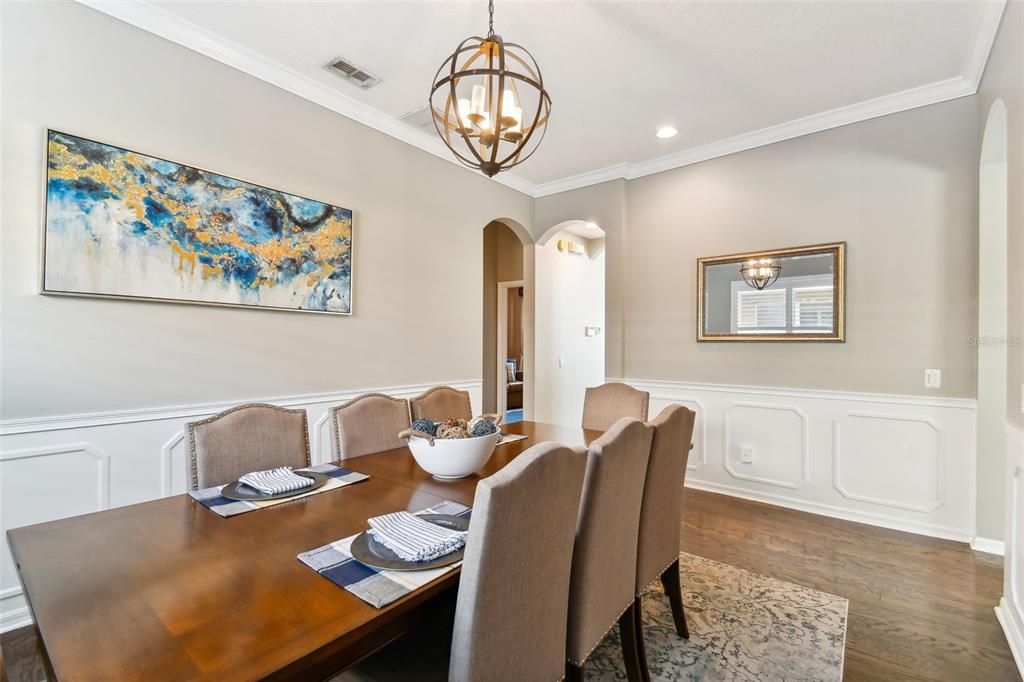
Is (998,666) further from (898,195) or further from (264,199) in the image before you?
(264,199)

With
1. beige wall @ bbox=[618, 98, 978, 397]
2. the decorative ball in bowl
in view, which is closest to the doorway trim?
beige wall @ bbox=[618, 98, 978, 397]

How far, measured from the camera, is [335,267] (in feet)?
9.91


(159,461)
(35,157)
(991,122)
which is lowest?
(159,461)

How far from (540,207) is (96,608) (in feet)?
14.7

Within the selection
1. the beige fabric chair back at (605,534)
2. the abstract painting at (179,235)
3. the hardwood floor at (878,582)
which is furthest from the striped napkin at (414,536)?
the abstract painting at (179,235)

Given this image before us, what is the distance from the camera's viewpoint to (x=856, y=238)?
3.19 meters

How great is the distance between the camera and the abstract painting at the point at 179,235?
2.01 metres

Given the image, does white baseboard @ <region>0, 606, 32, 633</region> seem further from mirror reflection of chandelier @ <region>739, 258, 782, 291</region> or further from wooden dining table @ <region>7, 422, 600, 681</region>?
mirror reflection of chandelier @ <region>739, 258, 782, 291</region>

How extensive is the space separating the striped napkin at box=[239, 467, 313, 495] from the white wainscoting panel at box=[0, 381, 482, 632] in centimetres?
35

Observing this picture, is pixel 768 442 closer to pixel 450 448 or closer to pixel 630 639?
pixel 630 639

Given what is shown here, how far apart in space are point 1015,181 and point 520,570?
96.4 inches

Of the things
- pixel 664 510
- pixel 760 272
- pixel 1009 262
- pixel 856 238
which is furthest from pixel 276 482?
pixel 856 238

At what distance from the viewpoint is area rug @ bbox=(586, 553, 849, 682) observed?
5.78 feet

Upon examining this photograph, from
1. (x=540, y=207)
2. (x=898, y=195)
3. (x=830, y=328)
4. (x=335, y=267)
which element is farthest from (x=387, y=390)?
(x=898, y=195)
